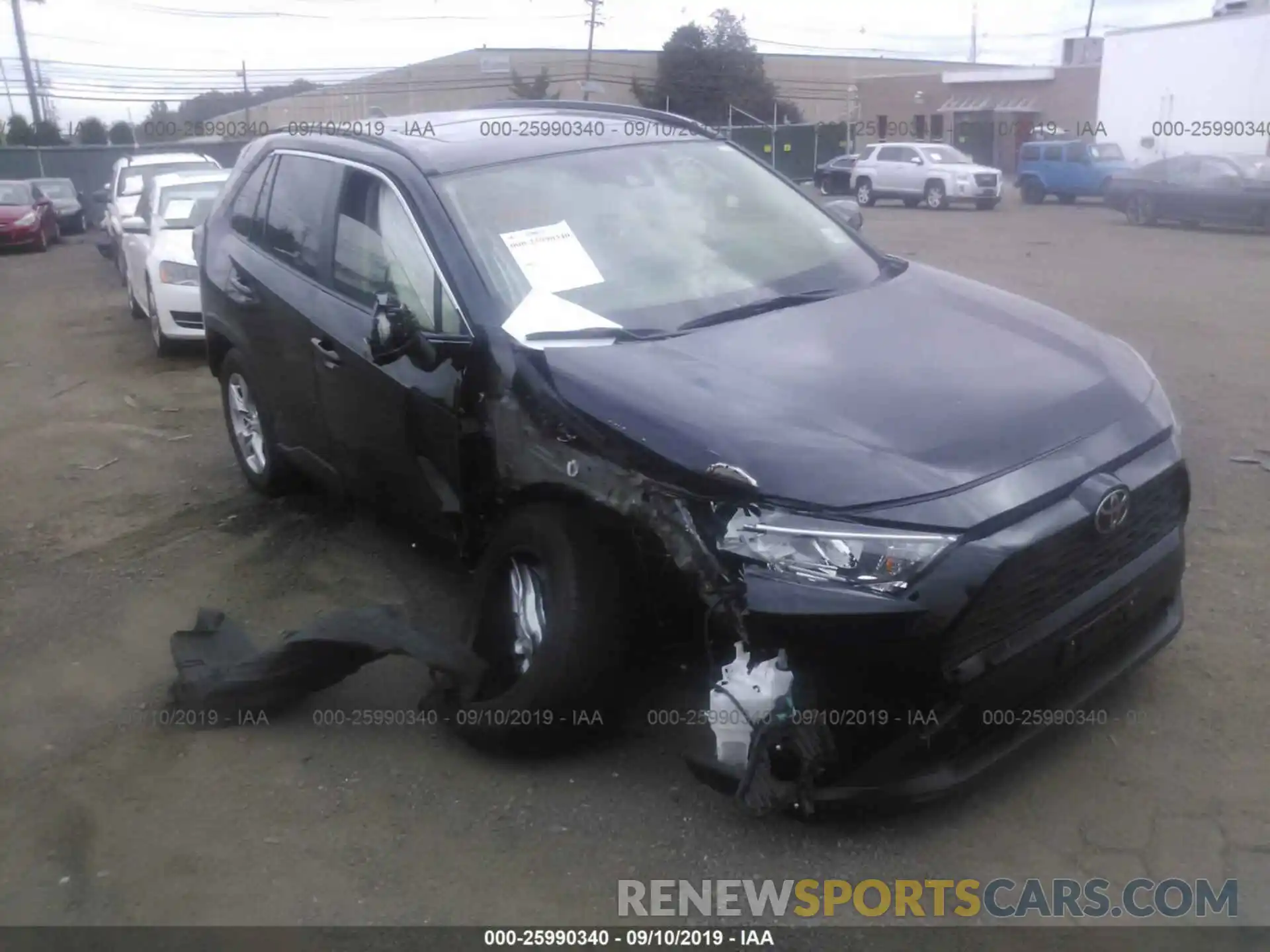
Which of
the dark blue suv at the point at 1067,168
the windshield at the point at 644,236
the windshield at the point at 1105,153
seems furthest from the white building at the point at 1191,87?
the windshield at the point at 644,236

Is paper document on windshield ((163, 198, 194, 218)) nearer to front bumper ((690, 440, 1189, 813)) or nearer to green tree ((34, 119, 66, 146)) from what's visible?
front bumper ((690, 440, 1189, 813))

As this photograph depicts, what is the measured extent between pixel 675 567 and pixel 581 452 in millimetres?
453

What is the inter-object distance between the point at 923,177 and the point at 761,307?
27002 millimetres

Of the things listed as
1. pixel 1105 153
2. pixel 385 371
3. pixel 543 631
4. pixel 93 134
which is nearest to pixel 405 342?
pixel 385 371

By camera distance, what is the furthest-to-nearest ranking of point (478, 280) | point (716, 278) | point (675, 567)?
point (716, 278) → point (478, 280) → point (675, 567)

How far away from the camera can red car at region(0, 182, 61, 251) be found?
22125 millimetres

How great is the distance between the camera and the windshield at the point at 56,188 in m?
27.2

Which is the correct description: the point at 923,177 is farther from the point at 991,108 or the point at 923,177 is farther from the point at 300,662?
the point at 300,662

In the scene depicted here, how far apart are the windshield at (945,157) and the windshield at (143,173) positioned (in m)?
18.9

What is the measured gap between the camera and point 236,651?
4230 millimetres

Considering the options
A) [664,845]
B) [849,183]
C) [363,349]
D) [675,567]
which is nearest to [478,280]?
[363,349]

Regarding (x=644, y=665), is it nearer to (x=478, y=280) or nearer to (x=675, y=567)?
(x=675, y=567)

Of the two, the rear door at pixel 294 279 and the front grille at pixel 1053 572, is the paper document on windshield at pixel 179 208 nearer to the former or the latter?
the rear door at pixel 294 279

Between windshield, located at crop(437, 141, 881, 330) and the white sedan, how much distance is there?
5.13 metres
